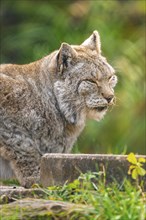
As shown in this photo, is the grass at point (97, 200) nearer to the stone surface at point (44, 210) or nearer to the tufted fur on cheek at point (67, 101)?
the stone surface at point (44, 210)

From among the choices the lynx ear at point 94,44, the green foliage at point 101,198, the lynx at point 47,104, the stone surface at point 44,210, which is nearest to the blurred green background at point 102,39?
the lynx ear at point 94,44

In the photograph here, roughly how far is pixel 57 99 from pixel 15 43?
455 inches

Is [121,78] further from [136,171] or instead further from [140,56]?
[136,171]

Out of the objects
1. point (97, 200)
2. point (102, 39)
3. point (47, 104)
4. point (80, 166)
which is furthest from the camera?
point (102, 39)

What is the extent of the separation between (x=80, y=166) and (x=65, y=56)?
249 cm

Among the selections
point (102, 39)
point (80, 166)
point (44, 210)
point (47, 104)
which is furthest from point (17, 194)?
point (102, 39)

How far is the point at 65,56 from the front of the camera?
11.2 m

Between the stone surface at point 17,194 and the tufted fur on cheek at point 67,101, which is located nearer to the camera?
the stone surface at point 17,194

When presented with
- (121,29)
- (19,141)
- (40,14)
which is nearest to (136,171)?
(19,141)

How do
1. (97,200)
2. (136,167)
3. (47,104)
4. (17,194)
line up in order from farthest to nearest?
(47,104) → (17,194) → (136,167) → (97,200)

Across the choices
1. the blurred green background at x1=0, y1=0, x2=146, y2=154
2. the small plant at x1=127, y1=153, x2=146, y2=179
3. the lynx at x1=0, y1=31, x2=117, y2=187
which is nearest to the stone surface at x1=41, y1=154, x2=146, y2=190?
the small plant at x1=127, y1=153, x2=146, y2=179

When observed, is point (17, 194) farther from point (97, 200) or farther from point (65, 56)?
point (65, 56)

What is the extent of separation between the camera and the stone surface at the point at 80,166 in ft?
28.9

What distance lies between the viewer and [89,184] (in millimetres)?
8188
